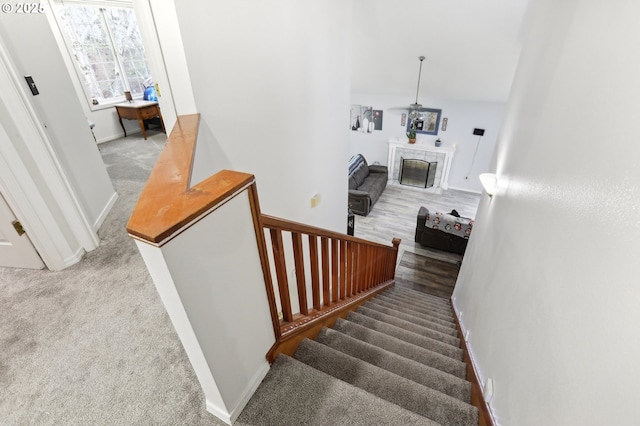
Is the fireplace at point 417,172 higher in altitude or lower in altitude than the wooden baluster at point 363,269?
lower

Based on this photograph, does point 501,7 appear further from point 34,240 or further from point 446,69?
point 34,240

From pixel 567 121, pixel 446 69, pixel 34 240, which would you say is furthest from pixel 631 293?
pixel 446 69

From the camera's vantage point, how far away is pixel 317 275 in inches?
71.4

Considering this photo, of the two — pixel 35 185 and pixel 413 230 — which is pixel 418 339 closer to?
pixel 35 185

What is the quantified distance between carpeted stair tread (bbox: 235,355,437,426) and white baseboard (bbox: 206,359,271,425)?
22mm

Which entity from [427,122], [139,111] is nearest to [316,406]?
[139,111]

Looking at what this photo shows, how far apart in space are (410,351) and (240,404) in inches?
47.5

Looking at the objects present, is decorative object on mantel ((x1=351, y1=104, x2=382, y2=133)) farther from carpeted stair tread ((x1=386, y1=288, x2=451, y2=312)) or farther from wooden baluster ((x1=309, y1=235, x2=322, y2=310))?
wooden baluster ((x1=309, y1=235, x2=322, y2=310))

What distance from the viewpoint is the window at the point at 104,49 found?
5.26 metres

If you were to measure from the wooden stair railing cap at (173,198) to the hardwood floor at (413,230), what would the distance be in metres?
4.94

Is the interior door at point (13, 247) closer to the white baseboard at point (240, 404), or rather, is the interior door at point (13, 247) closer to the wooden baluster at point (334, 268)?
the white baseboard at point (240, 404)

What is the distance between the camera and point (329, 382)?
1335 millimetres

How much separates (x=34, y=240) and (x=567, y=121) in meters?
3.15

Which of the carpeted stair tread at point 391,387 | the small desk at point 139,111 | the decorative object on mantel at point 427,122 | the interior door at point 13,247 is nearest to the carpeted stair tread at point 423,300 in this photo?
the carpeted stair tread at point 391,387
